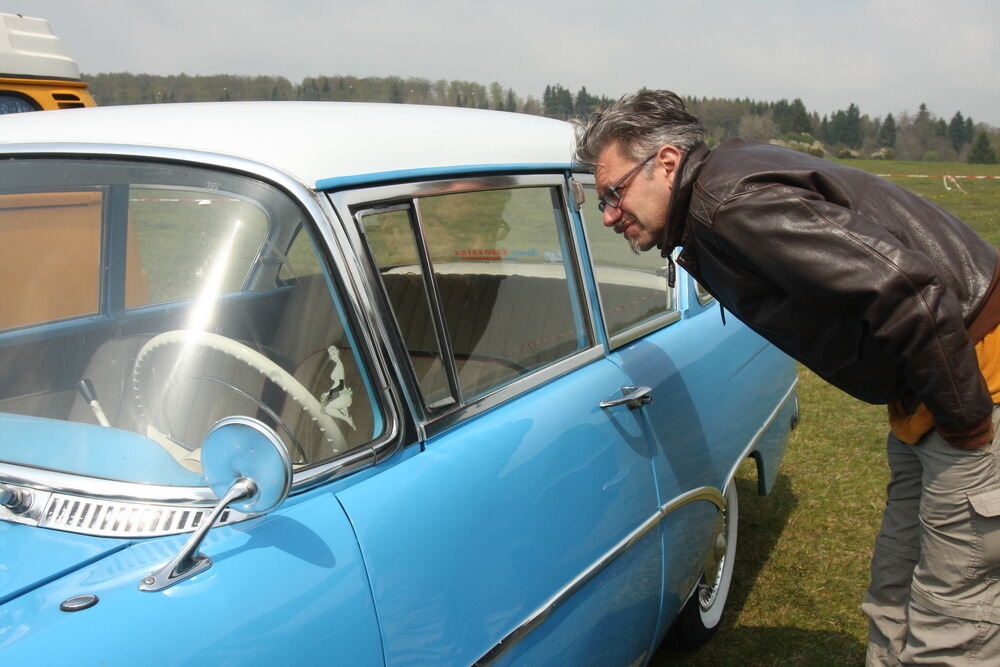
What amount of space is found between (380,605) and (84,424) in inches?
26.1

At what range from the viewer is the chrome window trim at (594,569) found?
1827 millimetres

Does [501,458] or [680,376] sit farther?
[680,376]

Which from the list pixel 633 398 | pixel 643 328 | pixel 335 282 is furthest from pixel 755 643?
pixel 335 282

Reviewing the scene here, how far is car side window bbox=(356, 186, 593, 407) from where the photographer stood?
1.94 m

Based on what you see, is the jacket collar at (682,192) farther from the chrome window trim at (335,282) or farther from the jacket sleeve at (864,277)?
the chrome window trim at (335,282)

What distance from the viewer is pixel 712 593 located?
3467mm

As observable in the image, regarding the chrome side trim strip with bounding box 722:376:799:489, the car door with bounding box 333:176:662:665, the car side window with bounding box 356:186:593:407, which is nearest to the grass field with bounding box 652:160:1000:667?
the chrome side trim strip with bounding box 722:376:799:489

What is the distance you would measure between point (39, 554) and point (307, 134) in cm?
95

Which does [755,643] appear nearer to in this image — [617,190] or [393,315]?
[617,190]

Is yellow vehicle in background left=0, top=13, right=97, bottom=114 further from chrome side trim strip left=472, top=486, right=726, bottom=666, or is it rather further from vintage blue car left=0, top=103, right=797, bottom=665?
chrome side trim strip left=472, top=486, right=726, bottom=666

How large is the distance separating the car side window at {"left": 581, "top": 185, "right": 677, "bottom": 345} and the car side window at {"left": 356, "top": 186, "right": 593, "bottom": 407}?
148mm

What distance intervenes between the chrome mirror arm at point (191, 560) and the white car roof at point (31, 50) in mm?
5183

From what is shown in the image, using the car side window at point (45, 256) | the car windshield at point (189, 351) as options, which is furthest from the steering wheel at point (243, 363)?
the car side window at point (45, 256)

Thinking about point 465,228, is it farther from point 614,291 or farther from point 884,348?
point 884,348
